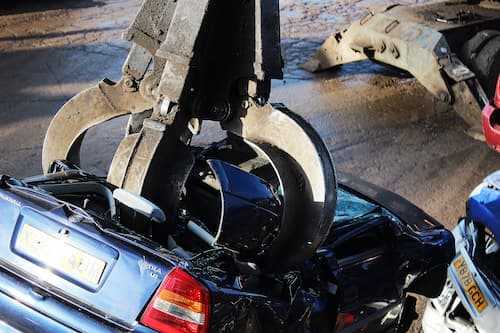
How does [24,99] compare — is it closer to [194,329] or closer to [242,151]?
[242,151]

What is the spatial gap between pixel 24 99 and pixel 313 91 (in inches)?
155

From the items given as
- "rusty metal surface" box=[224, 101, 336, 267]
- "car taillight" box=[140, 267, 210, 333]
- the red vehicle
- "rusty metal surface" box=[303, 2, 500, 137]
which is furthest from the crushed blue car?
"rusty metal surface" box=[303, 2, 500, 137]

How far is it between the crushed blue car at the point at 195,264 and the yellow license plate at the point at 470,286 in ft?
0.52

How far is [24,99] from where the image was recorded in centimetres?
802

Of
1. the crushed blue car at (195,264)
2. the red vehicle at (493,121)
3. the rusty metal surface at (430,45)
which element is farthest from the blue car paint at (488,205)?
the rusty metal surface at (430,45)

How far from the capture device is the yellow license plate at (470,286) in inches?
133

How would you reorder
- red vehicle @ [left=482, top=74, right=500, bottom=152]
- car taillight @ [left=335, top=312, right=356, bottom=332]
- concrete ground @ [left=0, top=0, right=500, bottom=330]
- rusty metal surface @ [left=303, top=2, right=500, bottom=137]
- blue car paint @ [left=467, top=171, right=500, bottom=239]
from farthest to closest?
1. rusty metal surface @ [left=303, top=2, right=500, bottom=137]
2. concrete ground @ [left=0, top=0, right=500, bottom=330]
3. red vehicle @ [left=482, top=74, right=500, bottom=152]
4. blue car paint @ [left=467, top=171, right=500, bottom=239]
5. car taillight @ [left=335, top=312, right=356, bottom=332]

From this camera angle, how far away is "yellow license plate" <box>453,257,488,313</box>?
338cm

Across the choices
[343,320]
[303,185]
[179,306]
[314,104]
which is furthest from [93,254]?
[314,104]

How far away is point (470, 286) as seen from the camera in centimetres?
349

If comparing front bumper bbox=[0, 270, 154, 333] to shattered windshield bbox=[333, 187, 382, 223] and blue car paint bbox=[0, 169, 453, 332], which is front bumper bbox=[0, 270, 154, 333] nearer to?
blue car paint bbox=[0, 169, 453, 332]

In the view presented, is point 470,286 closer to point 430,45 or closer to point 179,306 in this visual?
point 179,306

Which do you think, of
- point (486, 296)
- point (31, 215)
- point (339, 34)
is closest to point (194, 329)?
point (31, 215)

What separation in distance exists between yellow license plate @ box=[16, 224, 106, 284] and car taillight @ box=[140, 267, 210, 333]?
0.29 meters
